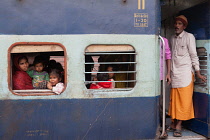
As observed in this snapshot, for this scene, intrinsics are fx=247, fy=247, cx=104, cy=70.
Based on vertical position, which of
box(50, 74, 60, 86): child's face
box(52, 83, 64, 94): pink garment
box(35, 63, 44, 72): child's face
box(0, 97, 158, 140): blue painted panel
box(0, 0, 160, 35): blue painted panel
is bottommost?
box(0, 97, 158, 140): blue painted panel

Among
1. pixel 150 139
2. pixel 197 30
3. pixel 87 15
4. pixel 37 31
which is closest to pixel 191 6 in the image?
pixel 197 30

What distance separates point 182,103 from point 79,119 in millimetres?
1559

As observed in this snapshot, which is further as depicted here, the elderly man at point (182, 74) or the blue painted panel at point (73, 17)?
the elderly man at point (182, 74)

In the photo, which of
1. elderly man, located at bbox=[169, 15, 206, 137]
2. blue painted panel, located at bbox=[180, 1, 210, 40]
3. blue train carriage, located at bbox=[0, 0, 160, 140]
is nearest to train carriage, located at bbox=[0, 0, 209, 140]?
blue train carriage, located at bbox=[0, 0, 160, 140]

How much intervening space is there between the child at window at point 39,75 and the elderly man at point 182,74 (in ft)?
6.25

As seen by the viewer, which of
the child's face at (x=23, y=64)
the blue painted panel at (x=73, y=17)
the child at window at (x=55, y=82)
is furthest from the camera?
the child's face at (x=23, y=64)

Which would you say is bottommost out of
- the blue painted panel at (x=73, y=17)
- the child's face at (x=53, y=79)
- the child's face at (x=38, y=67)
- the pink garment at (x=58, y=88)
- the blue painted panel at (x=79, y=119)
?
the blue painted panel at (x=79, y=119)

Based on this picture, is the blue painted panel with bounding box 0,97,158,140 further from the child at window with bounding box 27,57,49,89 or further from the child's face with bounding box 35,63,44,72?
the child's face with bounding box 35,63,44,72

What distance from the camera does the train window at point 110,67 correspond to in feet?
10.7

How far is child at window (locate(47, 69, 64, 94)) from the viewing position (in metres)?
3.19

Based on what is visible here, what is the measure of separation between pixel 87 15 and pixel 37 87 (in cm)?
117

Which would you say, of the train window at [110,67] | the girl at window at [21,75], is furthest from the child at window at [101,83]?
the girl at window at [21,75]

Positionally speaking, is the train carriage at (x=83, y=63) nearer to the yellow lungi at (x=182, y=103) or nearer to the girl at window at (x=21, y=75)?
the girl at window at (x=21, y=75)

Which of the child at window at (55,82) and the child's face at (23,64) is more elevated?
the child's face at (23,64)
